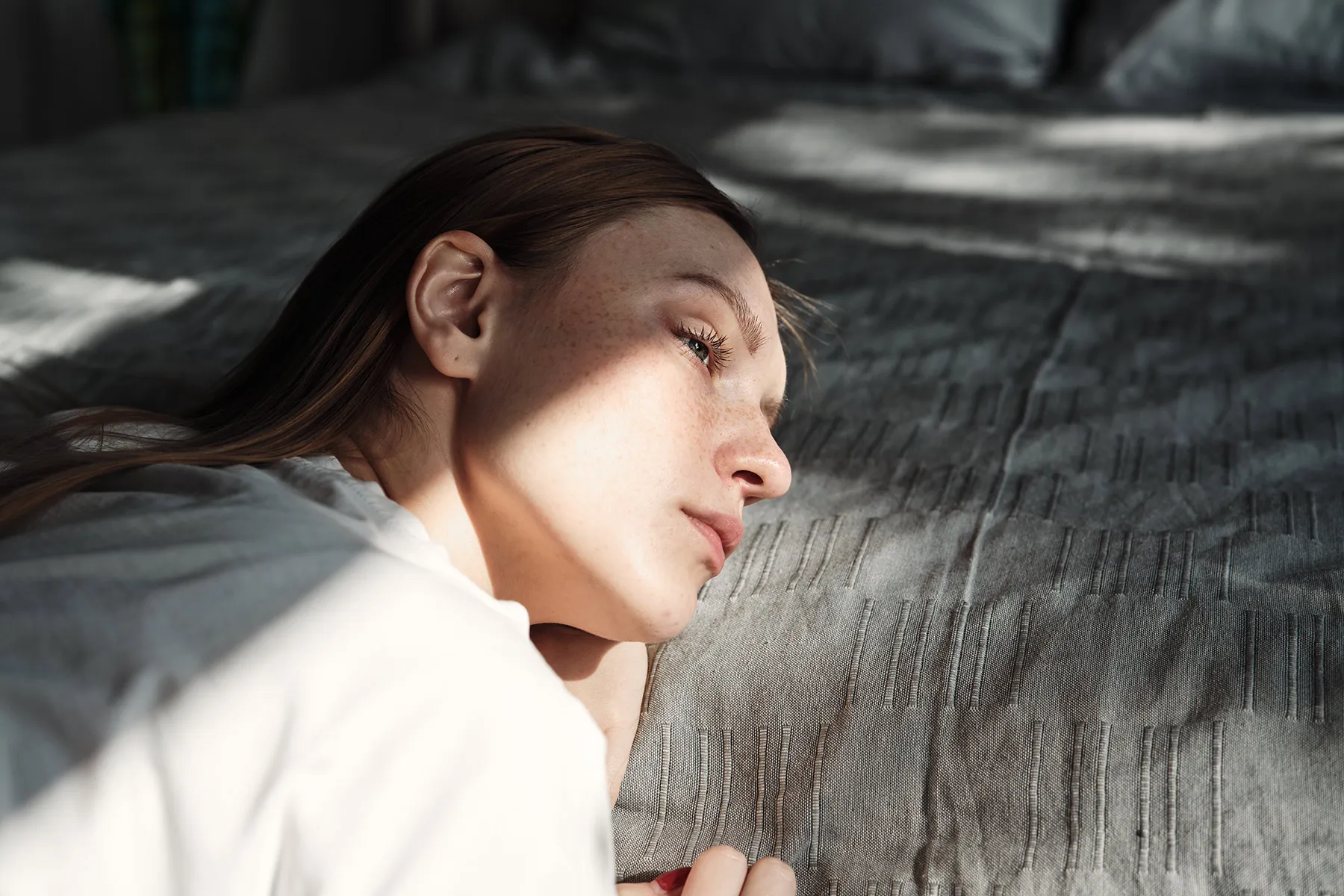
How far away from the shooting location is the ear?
80 cm

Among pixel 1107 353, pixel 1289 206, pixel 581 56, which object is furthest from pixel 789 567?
pixel 581 56

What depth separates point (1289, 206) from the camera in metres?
1.72

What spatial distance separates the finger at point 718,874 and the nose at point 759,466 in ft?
0.77

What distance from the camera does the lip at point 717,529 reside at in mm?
759

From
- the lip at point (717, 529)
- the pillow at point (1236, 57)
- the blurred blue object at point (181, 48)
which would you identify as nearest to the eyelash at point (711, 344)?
the lip at point (717, 529)

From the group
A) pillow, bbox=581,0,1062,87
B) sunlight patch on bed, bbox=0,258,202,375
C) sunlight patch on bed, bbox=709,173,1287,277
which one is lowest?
pillow, bbox=581,0,1062,87

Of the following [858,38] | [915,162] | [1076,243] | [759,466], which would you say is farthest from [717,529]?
[858,38]

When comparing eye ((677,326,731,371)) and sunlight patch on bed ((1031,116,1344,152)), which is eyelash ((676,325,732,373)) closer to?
eye ((677,326,731,371))

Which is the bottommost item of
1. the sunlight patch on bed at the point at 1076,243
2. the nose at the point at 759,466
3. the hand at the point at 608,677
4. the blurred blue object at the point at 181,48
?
the blurred blue object at the point at 181,48

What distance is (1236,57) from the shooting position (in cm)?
226

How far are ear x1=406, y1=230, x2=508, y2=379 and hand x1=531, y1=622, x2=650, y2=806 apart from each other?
0.65ft

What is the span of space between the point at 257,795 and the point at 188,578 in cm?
11

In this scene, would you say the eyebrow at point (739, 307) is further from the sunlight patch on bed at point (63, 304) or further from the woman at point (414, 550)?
the sunlight patch on bed at point (63, 304)

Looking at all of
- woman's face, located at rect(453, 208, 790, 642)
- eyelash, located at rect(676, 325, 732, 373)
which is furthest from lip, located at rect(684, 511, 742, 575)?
eyelash, located at rect(676, 325, 732, 373)
